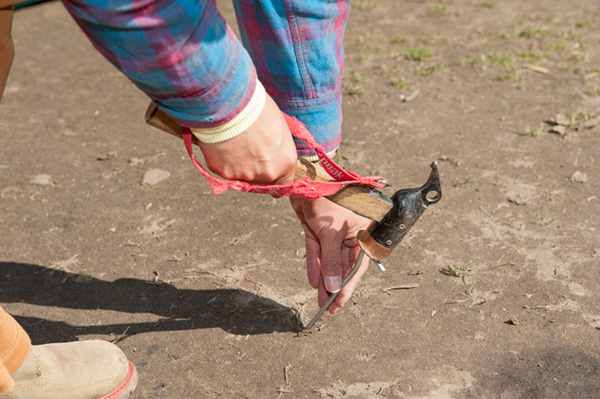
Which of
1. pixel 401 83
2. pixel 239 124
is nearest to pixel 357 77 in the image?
pixel 401 83

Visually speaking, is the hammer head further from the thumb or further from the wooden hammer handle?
the thumb

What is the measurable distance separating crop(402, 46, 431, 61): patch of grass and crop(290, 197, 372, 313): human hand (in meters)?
2.80

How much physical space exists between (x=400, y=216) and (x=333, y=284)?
459mm

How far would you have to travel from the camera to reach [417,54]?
15.9 feet

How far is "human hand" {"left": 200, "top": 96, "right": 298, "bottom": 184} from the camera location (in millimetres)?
1605

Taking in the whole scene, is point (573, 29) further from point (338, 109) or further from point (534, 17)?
point (338, 109)

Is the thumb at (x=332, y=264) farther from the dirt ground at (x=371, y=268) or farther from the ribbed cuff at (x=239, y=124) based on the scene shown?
the ribbed cuff at (x=239, y=124)

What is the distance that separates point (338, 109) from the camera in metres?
2.30

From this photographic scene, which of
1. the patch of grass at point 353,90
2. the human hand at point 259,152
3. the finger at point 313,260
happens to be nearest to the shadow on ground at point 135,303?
the finger at point 313,260

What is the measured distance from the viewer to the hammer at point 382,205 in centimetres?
197

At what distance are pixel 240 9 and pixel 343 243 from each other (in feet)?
3.15

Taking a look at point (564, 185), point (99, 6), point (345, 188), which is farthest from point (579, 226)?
point (99, 6)

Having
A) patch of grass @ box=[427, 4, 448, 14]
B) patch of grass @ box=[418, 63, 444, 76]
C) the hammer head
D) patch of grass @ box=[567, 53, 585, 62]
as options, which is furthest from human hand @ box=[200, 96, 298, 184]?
patch of grass @ box=[427, 4, 448, 14]

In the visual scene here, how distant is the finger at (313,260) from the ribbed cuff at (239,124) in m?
0.93
